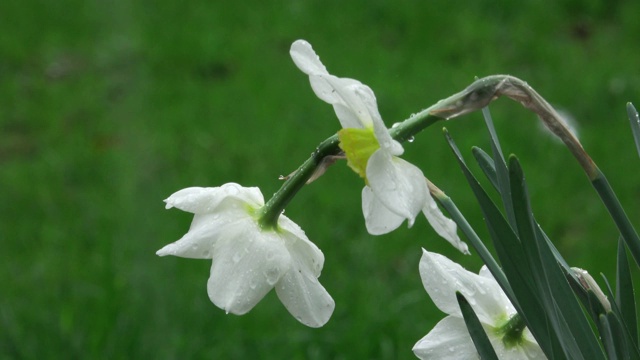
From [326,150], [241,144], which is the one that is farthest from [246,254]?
[241,144]

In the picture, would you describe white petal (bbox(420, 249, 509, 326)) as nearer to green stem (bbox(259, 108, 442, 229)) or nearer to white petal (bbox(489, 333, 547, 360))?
white petal (bbox(489, 333, 547, 360))

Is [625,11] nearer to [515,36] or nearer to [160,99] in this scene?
[515,36]

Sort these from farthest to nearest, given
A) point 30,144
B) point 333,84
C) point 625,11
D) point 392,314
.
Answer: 1. point 625,11
2. point 30,144
3. point 392,314
4. point 333,84

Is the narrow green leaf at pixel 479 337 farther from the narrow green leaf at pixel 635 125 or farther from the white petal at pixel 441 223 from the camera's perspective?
the narrow green leaf at pixel 635 125

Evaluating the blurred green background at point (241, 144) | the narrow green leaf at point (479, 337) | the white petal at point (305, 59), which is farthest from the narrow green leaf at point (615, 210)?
the blurred green background at point (241, 144)

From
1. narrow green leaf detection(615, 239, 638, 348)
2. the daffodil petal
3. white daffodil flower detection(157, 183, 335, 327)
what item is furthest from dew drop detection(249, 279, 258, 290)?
narrow green leaf detection(615, 239, 638, 348)

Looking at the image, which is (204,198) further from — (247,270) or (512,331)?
(512,331)

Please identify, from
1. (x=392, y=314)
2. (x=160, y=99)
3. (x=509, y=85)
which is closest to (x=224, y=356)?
(x=392, y=314)
